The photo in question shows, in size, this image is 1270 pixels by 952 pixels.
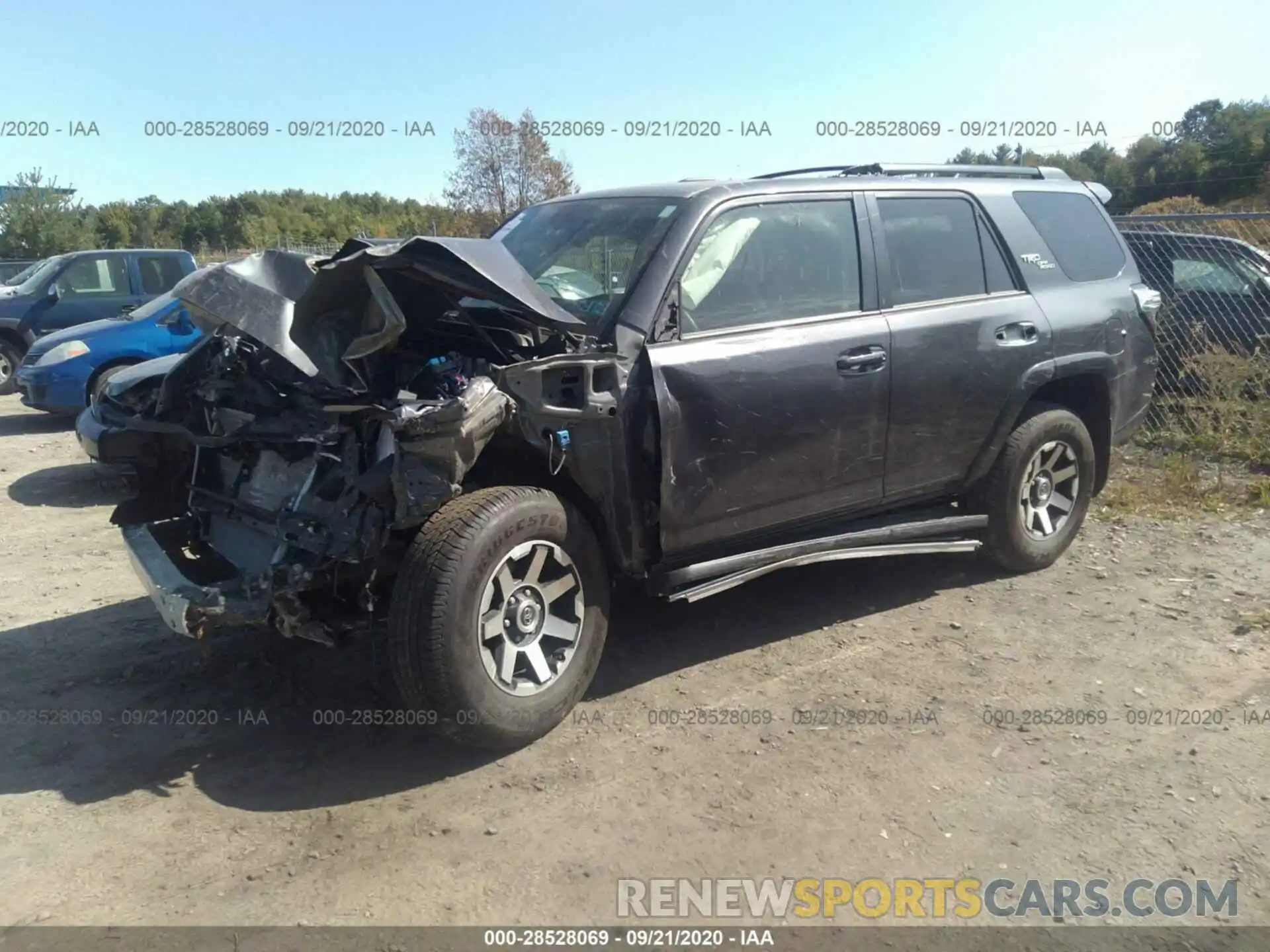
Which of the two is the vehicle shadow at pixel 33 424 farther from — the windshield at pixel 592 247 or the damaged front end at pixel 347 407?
the windshield at pixel 592 247

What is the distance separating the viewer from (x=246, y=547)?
4.07 m

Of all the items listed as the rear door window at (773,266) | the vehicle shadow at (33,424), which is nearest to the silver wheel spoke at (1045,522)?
the rear door window at (773,266)

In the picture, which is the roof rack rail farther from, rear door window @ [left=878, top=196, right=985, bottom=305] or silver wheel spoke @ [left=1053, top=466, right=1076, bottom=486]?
silver wheel spoke @ [left=1053, top=466, right=1076, bottom=486]

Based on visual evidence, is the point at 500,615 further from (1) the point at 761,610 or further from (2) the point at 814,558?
(1) the point at 761,610

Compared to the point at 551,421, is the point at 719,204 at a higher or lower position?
higher

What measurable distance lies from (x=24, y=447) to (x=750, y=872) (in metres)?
8.88

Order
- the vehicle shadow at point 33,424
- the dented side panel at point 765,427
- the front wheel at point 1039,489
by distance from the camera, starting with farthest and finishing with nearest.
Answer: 1. the vehicle shadow at point 33,424
2. the front wheel at point 1039,489
3. the dented side panel at point 765,427

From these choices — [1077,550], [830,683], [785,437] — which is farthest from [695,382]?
[1077,550]

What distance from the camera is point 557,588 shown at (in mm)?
3727

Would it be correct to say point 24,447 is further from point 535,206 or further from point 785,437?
point 785,437

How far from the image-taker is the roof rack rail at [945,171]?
518 cm

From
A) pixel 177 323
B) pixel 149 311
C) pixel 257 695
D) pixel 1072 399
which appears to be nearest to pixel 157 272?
pixel 149 311

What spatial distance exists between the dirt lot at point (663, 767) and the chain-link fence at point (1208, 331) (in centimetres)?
334

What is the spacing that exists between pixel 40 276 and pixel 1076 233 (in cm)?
1192
